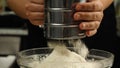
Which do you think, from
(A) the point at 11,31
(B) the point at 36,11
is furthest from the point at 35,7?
(A) the point at 11,31

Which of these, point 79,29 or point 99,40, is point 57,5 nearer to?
point 79,29

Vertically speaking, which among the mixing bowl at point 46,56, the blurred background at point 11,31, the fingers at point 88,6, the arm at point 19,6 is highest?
the fingers at point 88,6

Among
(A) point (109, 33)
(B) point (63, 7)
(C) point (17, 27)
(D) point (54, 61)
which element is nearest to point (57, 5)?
(B) point (63, 7)

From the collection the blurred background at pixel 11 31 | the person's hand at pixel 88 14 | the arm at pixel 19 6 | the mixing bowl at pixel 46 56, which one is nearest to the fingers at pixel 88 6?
the person's hand at pixel 88 14

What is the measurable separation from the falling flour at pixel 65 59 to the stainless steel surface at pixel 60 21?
6 centimetres

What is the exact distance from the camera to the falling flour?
0.66m

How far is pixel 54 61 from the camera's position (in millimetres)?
674

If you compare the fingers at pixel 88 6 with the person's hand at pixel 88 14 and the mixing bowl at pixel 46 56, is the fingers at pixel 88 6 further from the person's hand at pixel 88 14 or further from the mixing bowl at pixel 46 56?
the mixing bowl at pixel 46 56

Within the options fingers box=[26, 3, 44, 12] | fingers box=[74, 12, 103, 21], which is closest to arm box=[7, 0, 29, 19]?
fingers box=[26, 3, 44, 12]

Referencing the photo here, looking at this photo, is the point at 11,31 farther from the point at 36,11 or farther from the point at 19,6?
the point at 36,11

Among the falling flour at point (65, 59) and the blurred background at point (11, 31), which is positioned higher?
the falling flour at point (65, 59)

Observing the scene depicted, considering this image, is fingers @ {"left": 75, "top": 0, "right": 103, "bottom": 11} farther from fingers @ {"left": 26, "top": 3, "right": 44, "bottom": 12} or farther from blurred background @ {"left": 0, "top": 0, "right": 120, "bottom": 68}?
blurred background @ {"left": 0, "top": 0, "right": 120, "bottom": 68}

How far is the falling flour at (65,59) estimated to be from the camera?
0.66m

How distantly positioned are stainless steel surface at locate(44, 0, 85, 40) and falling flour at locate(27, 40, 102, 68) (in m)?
0.06
